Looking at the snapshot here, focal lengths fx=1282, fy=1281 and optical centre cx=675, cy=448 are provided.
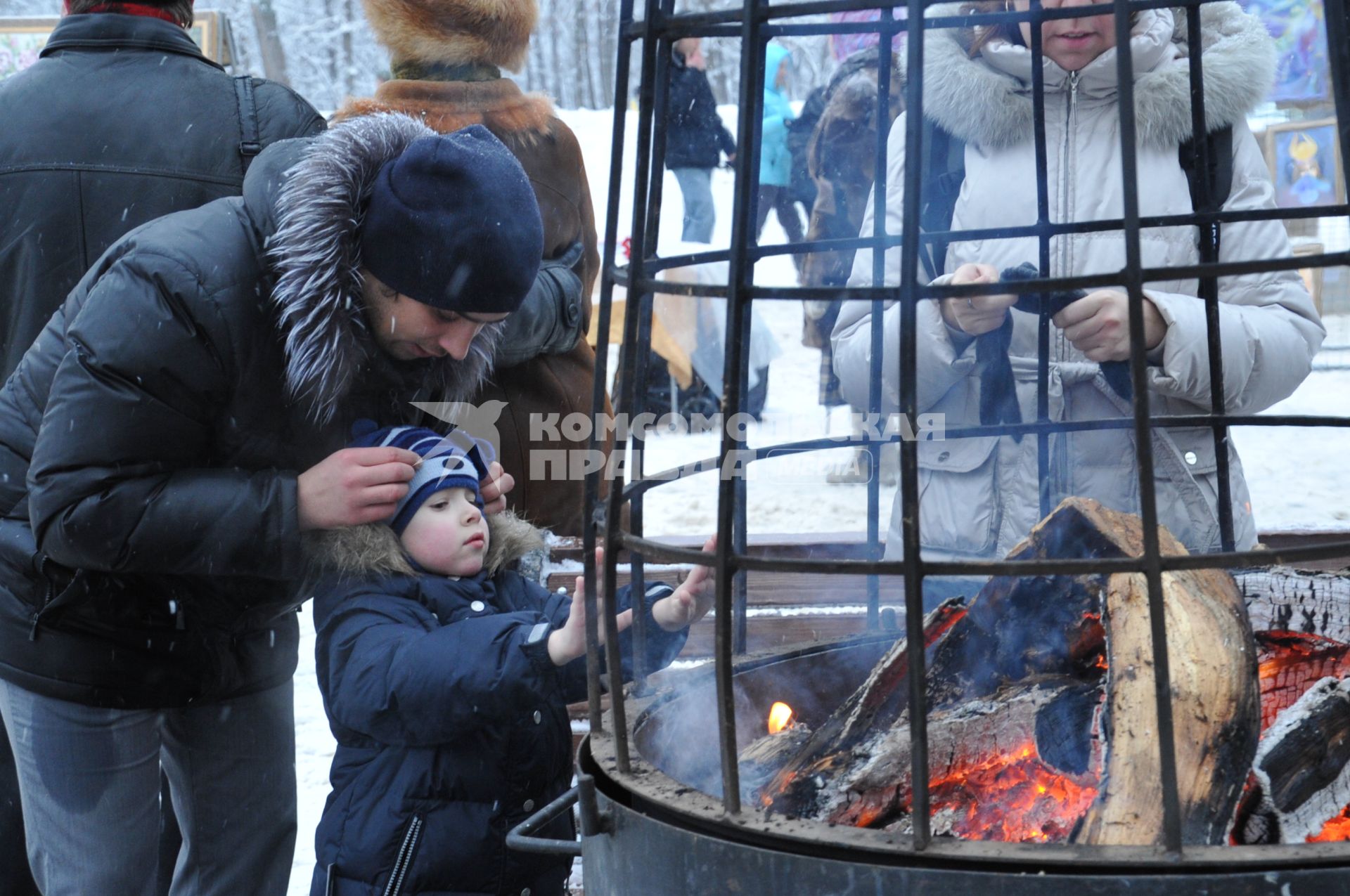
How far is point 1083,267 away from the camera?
228 cm

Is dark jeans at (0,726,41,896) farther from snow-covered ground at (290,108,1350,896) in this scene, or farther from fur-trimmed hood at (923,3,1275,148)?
fur-trimmed hood at (923,3,1275,148)

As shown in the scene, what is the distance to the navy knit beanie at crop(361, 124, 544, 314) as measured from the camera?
6.15ft

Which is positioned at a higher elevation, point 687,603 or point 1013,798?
point 687,603

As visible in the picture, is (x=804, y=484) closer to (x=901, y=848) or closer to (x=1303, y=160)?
(x=1303, y=160)

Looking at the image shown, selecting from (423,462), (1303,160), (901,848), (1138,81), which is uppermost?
(1303,160)

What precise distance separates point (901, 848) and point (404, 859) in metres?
0.99

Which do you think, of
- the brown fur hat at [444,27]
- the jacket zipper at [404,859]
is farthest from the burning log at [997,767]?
the brown fur hat at [444,27]

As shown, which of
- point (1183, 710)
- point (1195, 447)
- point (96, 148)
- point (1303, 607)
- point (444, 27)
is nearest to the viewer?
point (1183, 710)

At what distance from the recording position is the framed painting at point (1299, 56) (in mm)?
8250

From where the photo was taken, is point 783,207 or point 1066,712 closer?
point 1066,712

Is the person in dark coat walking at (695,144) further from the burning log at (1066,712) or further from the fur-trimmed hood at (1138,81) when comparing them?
the burning log at (1066,712)

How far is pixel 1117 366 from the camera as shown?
217 cm

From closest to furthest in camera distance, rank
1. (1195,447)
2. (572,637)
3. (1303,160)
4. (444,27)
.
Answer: (572,637) < (1195,447) < (444,27) < (1303,160)

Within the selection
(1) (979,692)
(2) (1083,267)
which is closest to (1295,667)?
(1) (979,692)
